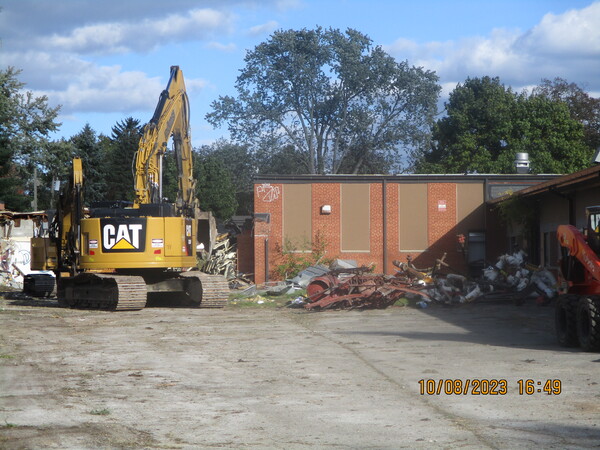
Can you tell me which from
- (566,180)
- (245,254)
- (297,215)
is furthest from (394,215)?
(566,180)

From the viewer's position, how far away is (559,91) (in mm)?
64812

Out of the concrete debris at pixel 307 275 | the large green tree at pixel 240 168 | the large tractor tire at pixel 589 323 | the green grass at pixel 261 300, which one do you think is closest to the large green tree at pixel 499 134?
the large green tree at pixel 240 168

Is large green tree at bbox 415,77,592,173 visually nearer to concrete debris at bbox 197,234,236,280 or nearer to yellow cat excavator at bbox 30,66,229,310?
concrete debris at bbox 197,234,236,280

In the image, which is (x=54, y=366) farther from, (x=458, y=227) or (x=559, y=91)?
(x=559, y=91)

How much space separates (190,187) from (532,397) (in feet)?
57.3

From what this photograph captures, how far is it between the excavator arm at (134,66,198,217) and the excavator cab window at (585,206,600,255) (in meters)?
13.8

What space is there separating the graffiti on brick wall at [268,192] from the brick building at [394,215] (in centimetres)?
7

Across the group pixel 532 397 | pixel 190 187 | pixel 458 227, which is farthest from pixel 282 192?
pixel 532 397

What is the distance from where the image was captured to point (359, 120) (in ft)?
205

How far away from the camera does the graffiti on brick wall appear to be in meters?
36.2

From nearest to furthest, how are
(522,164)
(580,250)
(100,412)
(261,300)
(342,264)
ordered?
1. (100,412)
2. (580,250)
3. (261,300)
4. (342,264)
5. (522,164)

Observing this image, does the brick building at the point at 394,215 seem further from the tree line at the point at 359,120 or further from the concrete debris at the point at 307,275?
the tree line at the point at 359,120

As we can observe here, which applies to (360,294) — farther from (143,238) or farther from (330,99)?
(330,99)

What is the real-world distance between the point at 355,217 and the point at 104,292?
1553 cm
